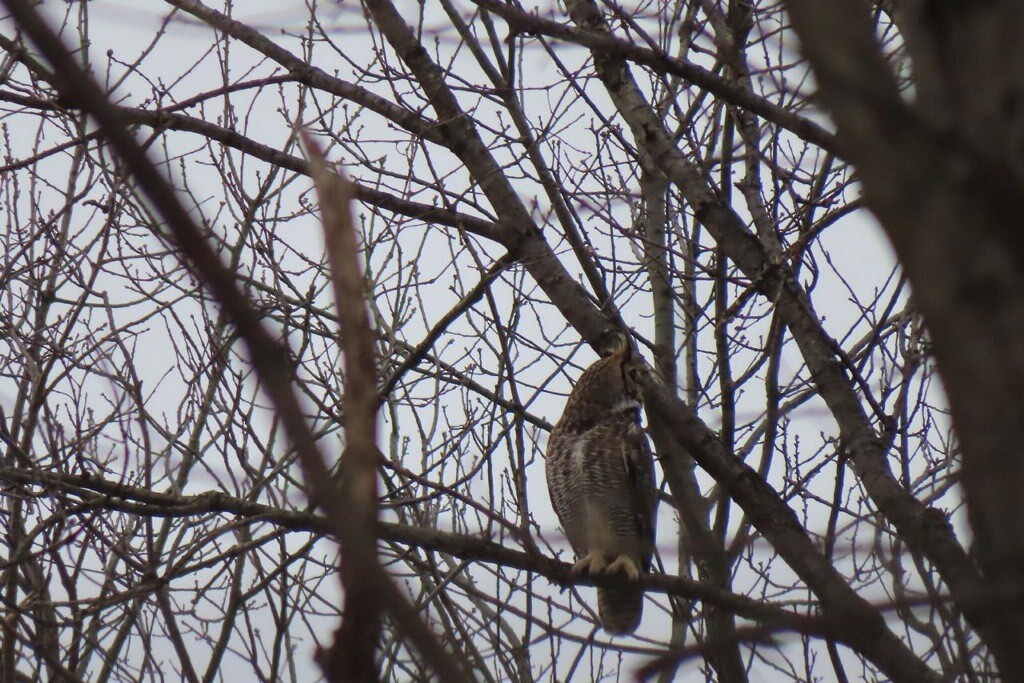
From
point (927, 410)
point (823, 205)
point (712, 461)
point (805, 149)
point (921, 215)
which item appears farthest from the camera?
point (927, 410)

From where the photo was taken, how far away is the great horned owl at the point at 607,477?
16.9 ft

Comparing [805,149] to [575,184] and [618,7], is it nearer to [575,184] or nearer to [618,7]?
[575,184]

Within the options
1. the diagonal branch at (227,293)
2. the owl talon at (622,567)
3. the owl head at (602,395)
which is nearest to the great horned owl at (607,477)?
the owl head at (602,395)

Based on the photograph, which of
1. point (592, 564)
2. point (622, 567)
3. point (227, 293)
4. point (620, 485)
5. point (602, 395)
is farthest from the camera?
point (602, 395)

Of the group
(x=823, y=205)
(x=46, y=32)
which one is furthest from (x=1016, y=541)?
(x=823, y=205)

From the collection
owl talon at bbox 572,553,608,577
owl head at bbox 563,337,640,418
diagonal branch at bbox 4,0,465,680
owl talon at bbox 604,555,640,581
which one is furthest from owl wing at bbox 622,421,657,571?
diagonal branch at bbox 4,0,465,680

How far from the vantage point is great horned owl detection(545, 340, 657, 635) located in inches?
203

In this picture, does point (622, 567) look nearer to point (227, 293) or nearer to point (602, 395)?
point (602, 395)

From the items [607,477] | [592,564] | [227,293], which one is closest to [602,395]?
[607,477]

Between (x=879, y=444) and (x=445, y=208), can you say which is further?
(x=445, y=208)

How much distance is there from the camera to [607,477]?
5273 mm

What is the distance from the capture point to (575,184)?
547 cm

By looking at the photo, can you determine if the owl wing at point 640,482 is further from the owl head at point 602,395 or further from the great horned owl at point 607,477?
the owl head at point 602,395

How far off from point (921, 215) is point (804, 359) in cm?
290
